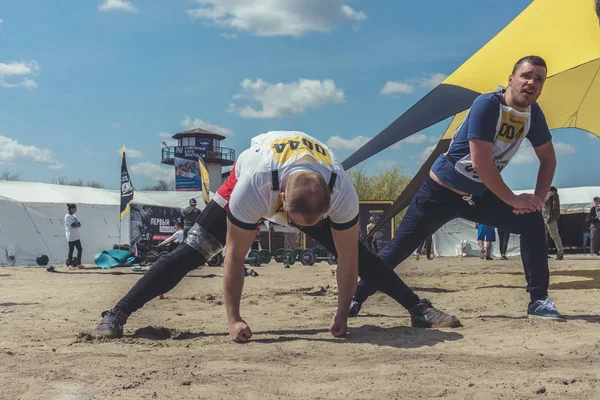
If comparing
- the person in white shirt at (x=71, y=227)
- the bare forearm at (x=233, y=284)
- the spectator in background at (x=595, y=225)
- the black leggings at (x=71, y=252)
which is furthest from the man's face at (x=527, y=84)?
the spectator in background at (x=595, y=225)

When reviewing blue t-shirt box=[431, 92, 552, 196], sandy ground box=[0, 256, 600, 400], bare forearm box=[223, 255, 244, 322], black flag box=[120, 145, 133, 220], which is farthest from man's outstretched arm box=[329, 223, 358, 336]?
black flag box=[120, 145, 133, 220]

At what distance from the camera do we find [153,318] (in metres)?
4.33

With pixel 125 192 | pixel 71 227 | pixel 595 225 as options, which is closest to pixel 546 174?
pixel 71 227

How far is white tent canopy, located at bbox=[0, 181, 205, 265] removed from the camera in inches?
650

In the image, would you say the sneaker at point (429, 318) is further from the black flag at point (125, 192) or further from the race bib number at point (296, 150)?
the black flag at point (125, 192)

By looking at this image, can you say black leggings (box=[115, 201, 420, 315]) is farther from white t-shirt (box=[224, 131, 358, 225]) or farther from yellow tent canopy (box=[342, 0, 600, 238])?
yellow tent canopy (box=[342, 0, 600, 238])

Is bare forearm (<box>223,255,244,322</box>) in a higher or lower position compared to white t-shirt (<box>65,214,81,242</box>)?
lower

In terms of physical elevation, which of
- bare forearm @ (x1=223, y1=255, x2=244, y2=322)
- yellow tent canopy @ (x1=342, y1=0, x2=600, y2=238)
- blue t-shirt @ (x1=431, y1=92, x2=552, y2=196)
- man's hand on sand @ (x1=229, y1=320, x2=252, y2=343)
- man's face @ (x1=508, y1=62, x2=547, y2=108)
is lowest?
man's hand on sand @ (x1=229, y1=320, x2=252, y2=343)

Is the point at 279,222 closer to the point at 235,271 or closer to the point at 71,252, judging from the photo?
the point at 235,271

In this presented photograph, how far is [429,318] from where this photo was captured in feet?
11.9

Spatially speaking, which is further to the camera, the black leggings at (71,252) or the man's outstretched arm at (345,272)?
the black leggings at (71,252)

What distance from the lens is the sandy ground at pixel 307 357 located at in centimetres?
227

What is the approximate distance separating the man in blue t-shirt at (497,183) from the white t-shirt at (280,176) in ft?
3.71

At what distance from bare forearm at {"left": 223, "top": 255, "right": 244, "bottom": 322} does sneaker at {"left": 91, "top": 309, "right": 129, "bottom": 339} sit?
695 millimetres
